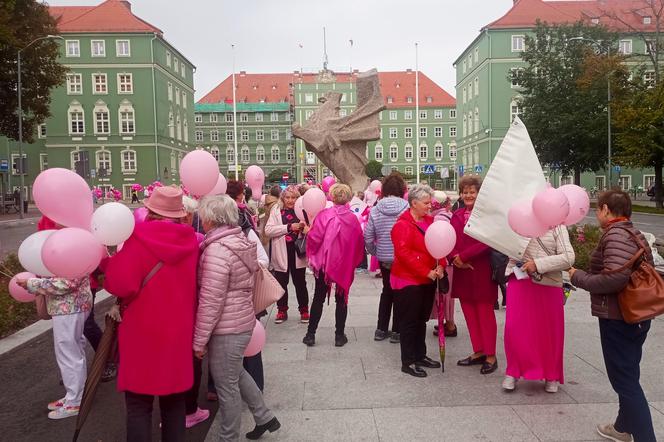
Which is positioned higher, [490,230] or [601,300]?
[490,230]

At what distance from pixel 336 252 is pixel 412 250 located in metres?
1.16

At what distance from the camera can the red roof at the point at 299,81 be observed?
91250 mm

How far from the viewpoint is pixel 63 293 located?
14.3 ft

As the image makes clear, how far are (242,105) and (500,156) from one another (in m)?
98.2

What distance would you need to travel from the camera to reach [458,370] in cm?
543

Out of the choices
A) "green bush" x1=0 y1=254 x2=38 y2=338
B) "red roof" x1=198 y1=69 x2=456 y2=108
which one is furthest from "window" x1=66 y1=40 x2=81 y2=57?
"green bush" x1=0 y1=254 x2=38 y2=338

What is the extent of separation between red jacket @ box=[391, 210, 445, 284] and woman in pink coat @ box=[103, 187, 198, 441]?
2360 mm

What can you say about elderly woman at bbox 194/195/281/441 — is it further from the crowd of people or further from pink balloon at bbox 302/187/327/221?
pink balloon at bbox 302/187/327/221

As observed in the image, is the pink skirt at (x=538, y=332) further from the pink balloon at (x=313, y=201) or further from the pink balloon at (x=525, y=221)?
the pink balloon at (x=313, y=201)

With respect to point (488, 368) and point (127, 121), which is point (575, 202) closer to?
point (488, 368)

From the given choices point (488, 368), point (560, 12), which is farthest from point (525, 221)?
point (560, 12)

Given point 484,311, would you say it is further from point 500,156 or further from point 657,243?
point 657,243

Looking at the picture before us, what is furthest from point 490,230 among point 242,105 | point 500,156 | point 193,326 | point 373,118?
point 242,105

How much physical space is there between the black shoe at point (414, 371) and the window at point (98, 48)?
60.7 m
